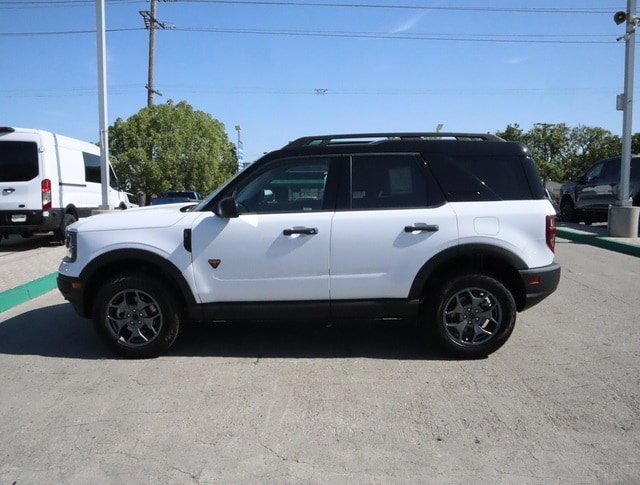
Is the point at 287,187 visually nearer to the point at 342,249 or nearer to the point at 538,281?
the point at 342,249

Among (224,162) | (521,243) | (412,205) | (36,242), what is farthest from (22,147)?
(224,162)

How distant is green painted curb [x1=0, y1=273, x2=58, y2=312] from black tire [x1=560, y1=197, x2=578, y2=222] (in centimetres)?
1542

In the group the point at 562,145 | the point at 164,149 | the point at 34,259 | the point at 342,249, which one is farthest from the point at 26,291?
the point at 562,145

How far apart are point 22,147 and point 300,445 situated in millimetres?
10385

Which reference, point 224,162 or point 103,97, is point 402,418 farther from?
point 224,162

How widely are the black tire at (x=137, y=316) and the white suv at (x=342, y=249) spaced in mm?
11

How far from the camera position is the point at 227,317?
4859 millimetres

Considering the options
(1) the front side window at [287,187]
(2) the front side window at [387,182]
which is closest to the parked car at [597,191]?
(2) the front side window at [387,182]

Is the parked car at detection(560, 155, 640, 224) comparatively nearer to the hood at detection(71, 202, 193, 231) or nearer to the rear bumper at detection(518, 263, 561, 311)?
the rear bumper at detection(518, 263, 561, 311)

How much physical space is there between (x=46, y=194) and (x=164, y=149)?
20133 millimetres

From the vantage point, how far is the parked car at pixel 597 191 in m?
14.9

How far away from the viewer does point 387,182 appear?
16.2 feet

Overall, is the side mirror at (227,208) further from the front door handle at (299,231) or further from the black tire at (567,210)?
the black tire at (567,210)

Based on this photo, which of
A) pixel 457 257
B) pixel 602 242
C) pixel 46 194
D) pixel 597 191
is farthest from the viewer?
pixel 597 191
